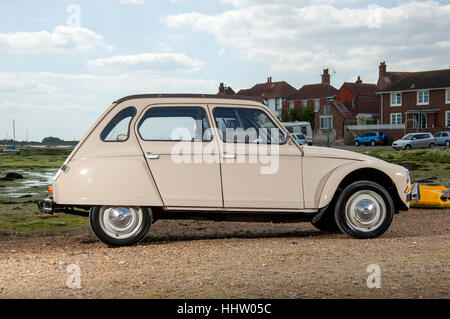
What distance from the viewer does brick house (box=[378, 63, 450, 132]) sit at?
66.0 meters

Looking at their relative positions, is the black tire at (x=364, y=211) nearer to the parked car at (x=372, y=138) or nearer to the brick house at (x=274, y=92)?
the parked car at (x=372, y=138)

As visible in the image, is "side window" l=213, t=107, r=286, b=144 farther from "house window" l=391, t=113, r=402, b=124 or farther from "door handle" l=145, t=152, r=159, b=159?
"house window" l=391, t=113, r=402, b=124

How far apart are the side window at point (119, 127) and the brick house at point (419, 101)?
62.1 m

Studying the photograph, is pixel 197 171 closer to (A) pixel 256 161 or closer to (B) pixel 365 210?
(A) pixel 256 161

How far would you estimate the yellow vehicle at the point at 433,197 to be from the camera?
1255cm

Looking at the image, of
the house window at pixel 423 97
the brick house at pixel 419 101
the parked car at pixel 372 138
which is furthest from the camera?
the house window at pixel 423 97

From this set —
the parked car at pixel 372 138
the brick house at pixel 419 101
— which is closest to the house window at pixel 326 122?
the brick house at pixel 419 101

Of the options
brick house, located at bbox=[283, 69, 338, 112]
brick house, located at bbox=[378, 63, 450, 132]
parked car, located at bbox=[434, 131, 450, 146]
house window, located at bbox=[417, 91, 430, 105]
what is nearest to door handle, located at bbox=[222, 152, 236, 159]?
parked car, located at bbox=[434, 131, 450, 146]

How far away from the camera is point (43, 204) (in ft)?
26.8

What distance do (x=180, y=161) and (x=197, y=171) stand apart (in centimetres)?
26

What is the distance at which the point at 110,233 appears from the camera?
7.92m

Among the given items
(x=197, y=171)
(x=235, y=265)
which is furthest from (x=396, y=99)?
(x=235, y=265)

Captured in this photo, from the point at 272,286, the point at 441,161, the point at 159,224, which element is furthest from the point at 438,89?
the point at 272,286
